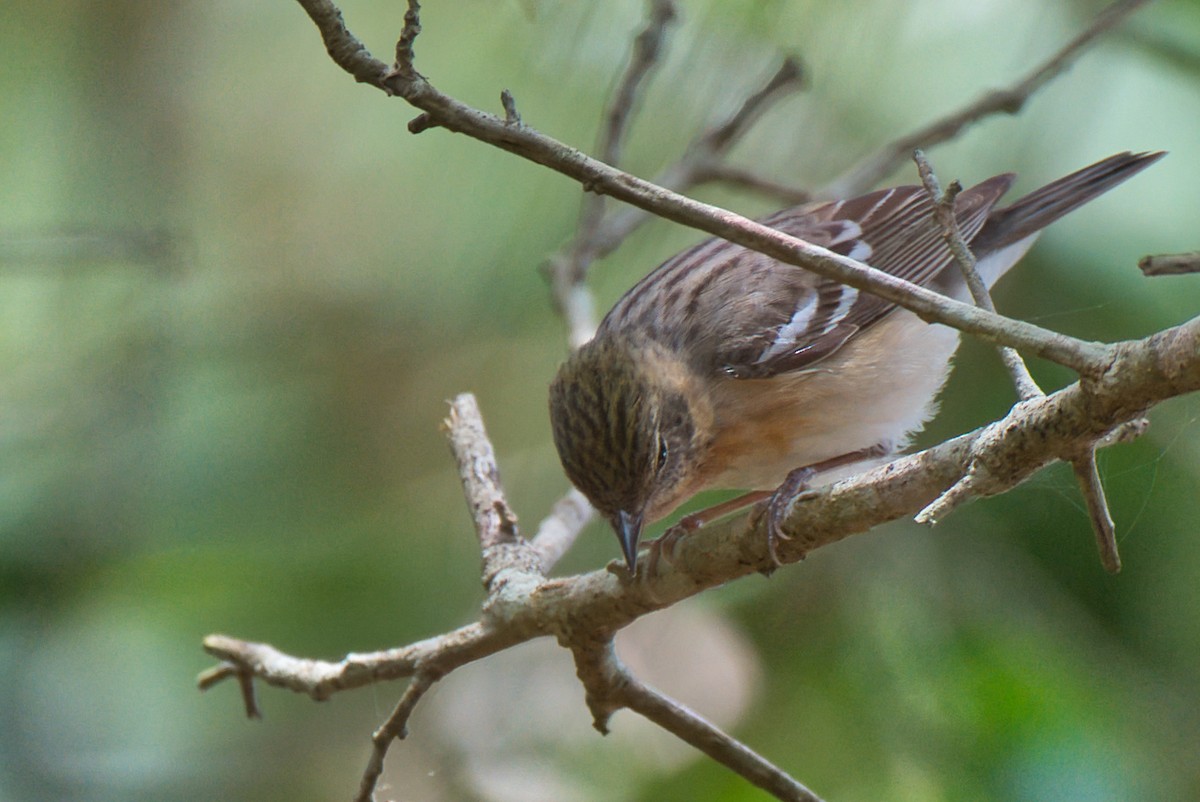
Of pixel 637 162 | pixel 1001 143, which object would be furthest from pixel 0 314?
pixel 1001 143

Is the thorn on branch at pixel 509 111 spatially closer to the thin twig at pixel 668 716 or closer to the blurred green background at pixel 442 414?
the thin twig at pixel 668 716

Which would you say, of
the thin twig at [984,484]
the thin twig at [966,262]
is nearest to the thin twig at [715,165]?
the thin twig at [966,262]

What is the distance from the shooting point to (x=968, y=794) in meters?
3.17

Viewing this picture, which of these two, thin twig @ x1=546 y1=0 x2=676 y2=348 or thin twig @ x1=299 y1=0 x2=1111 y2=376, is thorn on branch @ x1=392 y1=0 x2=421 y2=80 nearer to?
thin twig @ x1=299 y1=0 x2=1111 y2=376

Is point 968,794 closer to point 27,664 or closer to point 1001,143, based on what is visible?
point 1001,143

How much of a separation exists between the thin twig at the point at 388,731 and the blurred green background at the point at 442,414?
0.67 meters

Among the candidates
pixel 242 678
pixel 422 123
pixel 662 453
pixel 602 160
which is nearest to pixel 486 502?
pixel 662 453

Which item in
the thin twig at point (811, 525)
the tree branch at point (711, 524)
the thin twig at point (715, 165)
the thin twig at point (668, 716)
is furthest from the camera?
the thin twig at point (715, 165)

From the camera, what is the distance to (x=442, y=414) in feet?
17.5

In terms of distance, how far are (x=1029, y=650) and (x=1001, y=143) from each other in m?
2.26

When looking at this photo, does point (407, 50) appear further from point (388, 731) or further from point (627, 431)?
point (388, 731)

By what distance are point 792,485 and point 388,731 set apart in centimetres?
127

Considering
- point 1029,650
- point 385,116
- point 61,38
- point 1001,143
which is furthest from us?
point 385,116

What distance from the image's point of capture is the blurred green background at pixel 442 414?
352 centimetres
